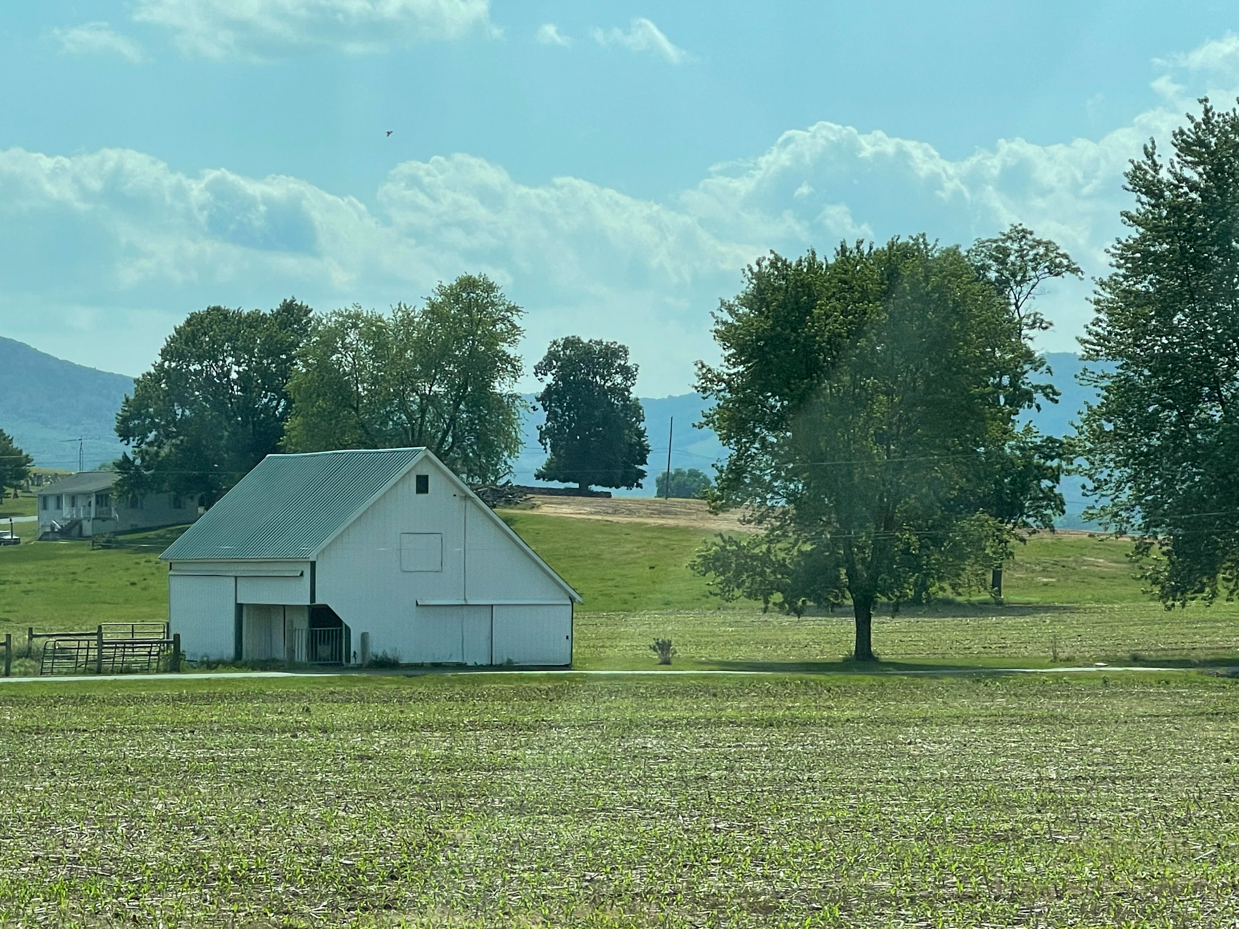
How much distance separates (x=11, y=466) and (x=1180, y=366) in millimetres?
127315

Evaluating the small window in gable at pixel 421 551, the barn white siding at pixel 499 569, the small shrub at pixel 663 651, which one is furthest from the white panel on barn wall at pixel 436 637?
the small shrub at pixel 663 651

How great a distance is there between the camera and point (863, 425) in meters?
51.6

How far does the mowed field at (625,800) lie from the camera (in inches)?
541

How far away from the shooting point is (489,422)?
86.6 meters

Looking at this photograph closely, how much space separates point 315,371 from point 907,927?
75.6 meters

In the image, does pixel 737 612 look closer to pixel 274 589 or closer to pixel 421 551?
pixel 421 551

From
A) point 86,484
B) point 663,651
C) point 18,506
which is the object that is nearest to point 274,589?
point 663,651

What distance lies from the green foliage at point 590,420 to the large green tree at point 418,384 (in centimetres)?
5988

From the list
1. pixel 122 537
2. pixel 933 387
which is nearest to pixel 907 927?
pixel 933 387

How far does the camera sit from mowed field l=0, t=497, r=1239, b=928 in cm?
1374

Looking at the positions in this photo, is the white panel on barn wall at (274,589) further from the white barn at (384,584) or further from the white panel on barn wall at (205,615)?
the white panel on barn wall at (205,615)

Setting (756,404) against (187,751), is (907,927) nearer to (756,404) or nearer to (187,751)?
(187,751)

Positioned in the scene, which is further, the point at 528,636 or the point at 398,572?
the point at 528,636

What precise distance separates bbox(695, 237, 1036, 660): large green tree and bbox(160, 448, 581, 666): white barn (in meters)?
6.12
